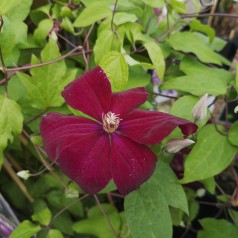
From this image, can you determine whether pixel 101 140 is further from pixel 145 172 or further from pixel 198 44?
pixel 198 44

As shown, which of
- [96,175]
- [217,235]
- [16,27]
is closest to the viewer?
[96,175]

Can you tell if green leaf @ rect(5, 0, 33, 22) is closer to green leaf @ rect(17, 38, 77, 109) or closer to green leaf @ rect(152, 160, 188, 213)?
green leaf @ rect(17, 38, 77, 109)

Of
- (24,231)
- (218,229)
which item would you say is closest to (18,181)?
(24,231)

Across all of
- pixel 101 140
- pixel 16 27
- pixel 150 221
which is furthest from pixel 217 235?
pixel 16 27

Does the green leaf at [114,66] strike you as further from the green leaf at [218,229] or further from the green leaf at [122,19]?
the green leaf at [218,229]

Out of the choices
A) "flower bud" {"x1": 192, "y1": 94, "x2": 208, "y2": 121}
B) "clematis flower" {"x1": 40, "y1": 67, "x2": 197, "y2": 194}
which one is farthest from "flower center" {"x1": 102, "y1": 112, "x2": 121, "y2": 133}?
"flower bud" {"x1": 192, "y1": 94, "x2": 208, "y2": 121}

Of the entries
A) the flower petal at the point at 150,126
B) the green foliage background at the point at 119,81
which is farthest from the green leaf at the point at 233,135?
the flower petal at the point at 150,126

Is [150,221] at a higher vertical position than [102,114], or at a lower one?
lower
